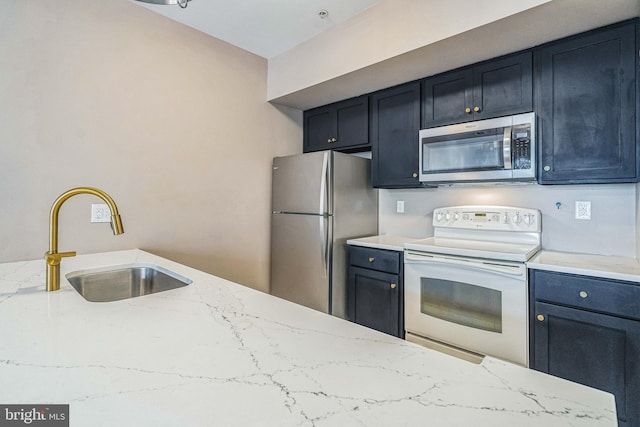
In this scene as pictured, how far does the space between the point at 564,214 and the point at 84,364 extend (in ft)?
8.38

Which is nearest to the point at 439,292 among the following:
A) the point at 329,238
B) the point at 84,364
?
the point at 329,238

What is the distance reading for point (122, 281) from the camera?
→ 5.21ft

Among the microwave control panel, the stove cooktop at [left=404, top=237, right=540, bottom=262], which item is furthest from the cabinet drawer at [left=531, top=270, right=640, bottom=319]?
the microwave control panel

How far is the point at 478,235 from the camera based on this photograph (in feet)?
7.73

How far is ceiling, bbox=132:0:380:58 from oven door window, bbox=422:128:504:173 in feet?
3.53

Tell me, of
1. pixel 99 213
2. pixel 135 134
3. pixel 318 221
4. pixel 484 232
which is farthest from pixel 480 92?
pixel 99 213

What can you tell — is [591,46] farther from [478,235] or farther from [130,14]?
[130,14]

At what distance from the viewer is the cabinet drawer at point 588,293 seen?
145 cm

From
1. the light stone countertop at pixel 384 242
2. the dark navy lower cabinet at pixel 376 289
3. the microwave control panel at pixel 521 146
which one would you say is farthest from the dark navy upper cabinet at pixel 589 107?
the dark navy lower cabinet at pixel 376 289

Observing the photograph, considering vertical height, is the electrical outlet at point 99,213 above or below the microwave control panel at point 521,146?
below

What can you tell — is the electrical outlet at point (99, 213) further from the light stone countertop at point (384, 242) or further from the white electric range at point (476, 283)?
the white electric range at point (476, 283)

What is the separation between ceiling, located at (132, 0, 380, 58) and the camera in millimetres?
2139

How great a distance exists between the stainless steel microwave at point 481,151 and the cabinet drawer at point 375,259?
0.64m

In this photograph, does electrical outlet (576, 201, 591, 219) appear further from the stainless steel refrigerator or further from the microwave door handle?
the stainless steel refrigerator
